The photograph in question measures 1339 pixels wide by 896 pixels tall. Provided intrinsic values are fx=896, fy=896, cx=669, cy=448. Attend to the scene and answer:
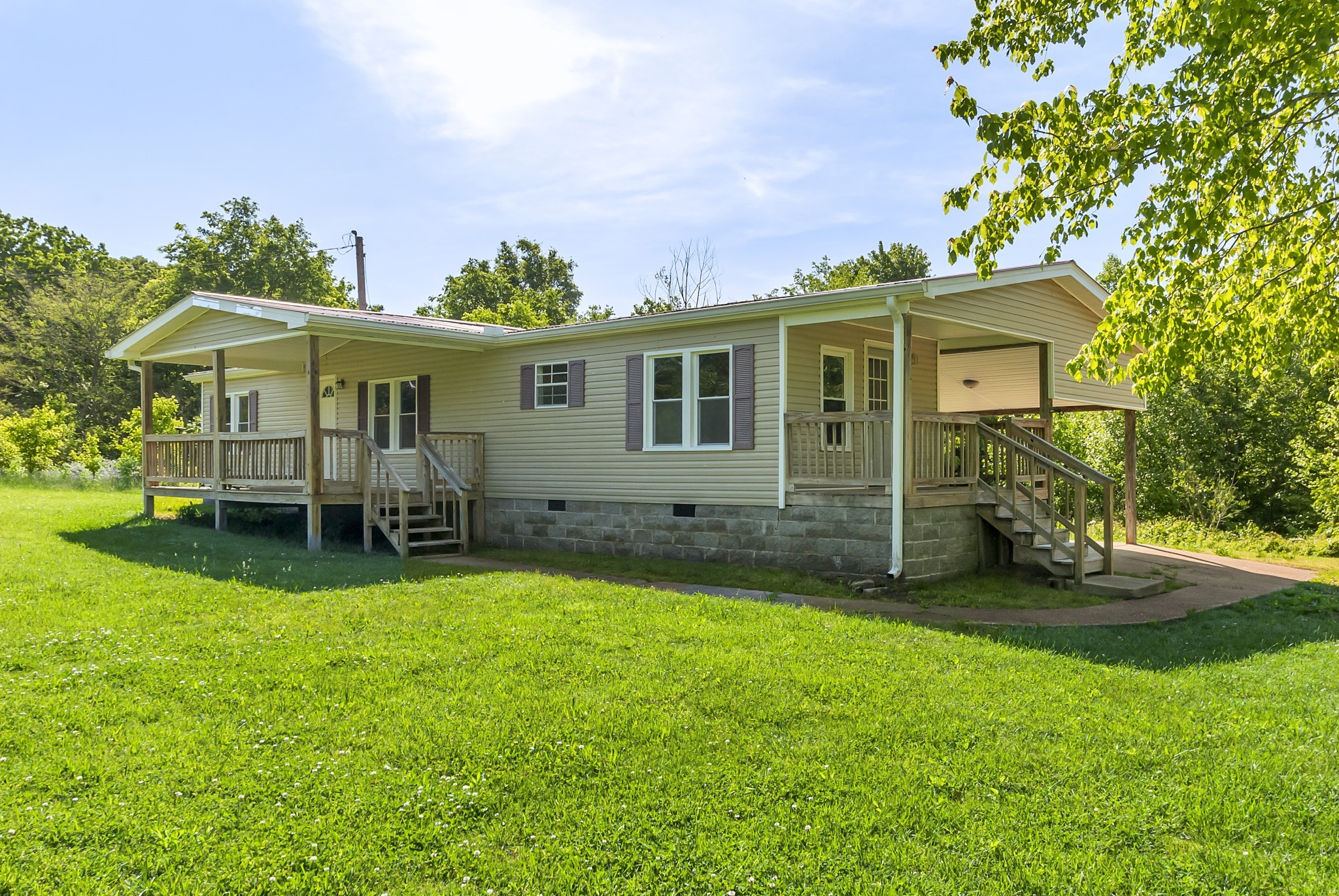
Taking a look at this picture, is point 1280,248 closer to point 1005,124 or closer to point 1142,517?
Result: point 1005,124

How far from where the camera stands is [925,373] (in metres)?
14.0

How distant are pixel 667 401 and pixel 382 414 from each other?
21.4 feet

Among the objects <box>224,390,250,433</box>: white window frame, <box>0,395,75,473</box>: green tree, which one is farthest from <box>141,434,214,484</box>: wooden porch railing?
<box>0,395,75,473</box>: green tree

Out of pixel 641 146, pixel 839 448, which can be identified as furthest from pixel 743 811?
pixel 641 146

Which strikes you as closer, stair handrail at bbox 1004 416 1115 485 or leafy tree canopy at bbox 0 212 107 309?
stair handrail at bbox 1004 416 1115 485

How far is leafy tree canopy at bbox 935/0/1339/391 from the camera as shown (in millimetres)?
6082

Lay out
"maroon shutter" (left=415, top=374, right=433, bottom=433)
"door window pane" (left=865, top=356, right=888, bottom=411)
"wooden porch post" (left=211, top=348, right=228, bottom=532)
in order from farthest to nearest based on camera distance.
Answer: "maroon shutter" (left=415, top=374, right=433, bottom=433) → "wooden porch post" (left=211, top=348, right=228, bottom=532) → "door window pane" (left=865, top=356, right=888, bottom=411)

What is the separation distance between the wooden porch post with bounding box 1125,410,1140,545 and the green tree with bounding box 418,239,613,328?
81.6ft

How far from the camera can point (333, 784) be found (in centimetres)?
422

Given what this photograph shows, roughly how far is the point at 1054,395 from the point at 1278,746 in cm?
901

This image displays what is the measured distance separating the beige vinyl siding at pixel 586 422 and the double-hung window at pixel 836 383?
4.37 feet

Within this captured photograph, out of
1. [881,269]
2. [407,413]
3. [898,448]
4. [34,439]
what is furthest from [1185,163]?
[881,269]

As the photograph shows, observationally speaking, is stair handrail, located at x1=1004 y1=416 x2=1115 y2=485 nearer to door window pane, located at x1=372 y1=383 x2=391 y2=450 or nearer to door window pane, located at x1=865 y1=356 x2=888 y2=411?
door window pane, located at x1=865 y1=356 x2=888 y2=411

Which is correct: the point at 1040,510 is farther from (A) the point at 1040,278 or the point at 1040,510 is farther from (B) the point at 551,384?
(B) the point at 551,384
